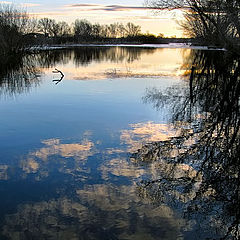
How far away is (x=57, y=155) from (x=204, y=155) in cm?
306

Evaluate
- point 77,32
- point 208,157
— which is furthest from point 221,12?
point 77,32

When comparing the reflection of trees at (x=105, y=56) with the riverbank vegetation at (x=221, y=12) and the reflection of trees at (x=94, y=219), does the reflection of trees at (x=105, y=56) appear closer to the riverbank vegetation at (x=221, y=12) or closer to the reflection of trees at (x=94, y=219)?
the riverbank vegetation at (x=221, y=12)

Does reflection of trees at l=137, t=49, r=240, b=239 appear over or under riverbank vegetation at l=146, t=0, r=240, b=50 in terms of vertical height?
under

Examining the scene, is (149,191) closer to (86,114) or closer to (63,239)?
(63,239)

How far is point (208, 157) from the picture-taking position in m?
6.63

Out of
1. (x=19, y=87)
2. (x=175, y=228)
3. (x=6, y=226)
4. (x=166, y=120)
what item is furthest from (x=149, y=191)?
(x=19, y=87)

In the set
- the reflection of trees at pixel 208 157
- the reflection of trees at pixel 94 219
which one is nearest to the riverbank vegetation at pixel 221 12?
the reflection of trees at pixel 208 157

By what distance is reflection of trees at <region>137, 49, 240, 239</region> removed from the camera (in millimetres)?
4645

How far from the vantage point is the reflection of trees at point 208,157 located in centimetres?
464

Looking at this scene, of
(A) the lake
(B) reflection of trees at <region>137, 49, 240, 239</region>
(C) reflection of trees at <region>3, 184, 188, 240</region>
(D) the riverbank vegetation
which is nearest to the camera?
(C) reflection of trees at <region>3, 184, 188, 240</region>

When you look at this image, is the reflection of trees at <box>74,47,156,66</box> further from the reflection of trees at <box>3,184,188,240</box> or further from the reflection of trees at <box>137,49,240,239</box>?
the reflection of trees at <box>3,184,188,240</box>

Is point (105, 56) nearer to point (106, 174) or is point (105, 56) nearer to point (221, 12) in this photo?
point (221, 12)

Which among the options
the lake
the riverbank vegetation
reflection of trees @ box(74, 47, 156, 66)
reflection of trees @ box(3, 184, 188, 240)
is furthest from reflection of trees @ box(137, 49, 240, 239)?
reflection of trees @ box(74, 47, 156, 66)

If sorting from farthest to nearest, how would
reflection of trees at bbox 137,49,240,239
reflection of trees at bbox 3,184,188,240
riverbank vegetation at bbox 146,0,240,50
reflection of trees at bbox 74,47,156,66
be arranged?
reflection of trees at bbox 74,47,156,66 → riverbank vegetation at bbox 146,0,240,50 → reflection of trees at bbox 137,49,240,239 → reflection of trees at bbox 3,184,188,240
